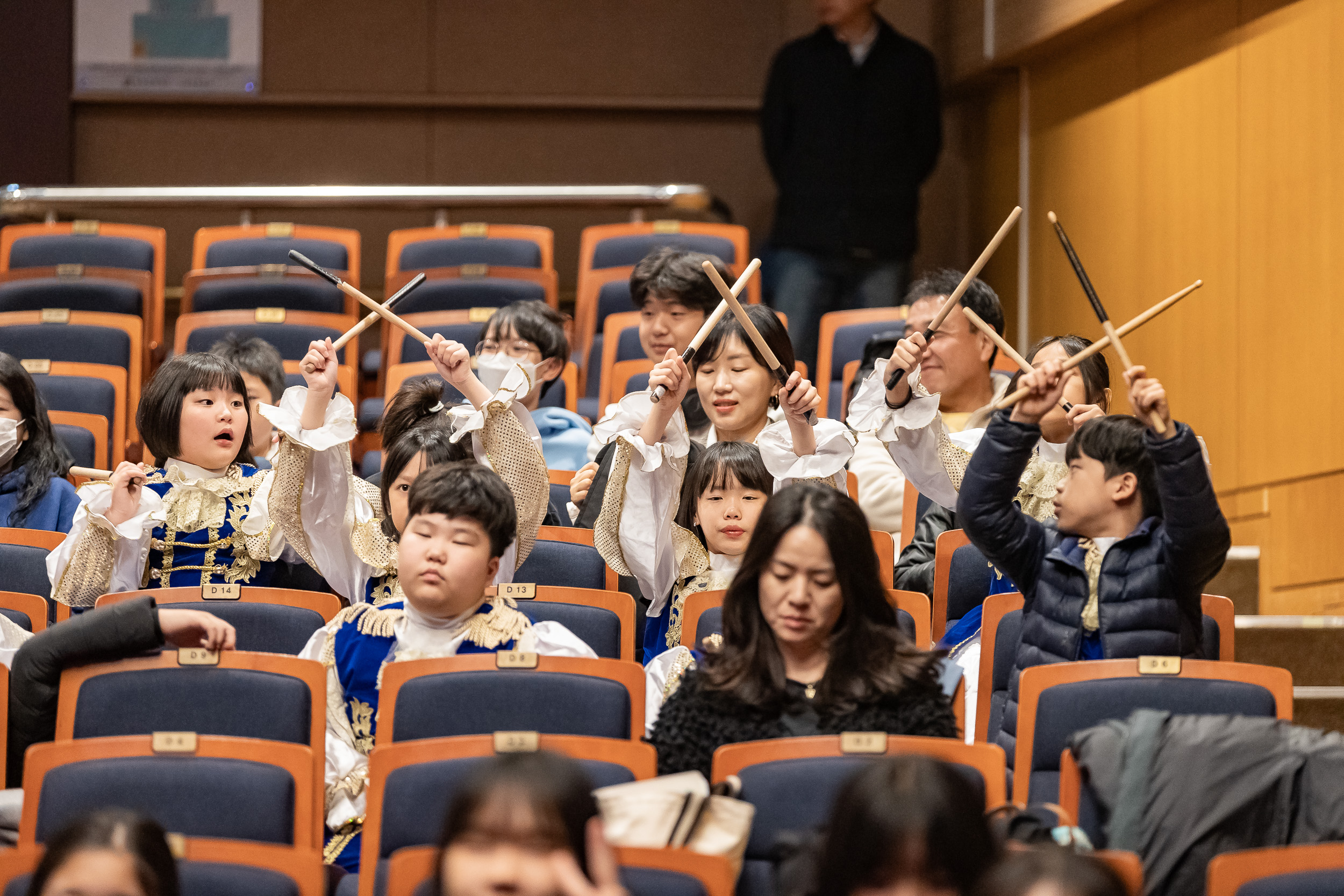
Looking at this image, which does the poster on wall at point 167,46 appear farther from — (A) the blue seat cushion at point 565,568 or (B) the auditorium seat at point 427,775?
(B) the auditorium seat at point 427,775

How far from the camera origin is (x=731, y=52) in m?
4.25

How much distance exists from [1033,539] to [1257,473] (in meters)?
1.35

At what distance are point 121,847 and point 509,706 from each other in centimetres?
41

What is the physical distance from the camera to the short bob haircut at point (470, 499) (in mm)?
1428

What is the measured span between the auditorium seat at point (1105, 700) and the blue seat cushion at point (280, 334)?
181 cm

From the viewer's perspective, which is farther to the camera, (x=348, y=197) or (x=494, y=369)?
(x=348, y=197)

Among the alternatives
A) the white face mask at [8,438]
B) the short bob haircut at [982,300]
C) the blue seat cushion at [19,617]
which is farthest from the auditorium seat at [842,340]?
the blue seat cushion at [19,617]

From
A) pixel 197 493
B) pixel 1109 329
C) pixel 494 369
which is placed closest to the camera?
pixel 1109 329

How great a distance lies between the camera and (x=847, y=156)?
3551mm

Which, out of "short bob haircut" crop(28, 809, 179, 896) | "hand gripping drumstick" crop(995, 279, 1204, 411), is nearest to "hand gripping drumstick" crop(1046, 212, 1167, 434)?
"hand gripping drumstick" crop(995, 279, 1204, 411)

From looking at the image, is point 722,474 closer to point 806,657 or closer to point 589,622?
point 589,622

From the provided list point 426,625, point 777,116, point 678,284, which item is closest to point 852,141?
point 777,116

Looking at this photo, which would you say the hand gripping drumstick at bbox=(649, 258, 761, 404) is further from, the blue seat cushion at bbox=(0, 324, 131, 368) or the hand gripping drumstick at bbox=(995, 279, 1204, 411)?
the blue seat cushion at bbox=(0, 324, 131, 368)

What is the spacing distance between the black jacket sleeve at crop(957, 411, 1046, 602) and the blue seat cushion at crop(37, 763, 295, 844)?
2.38 ft
